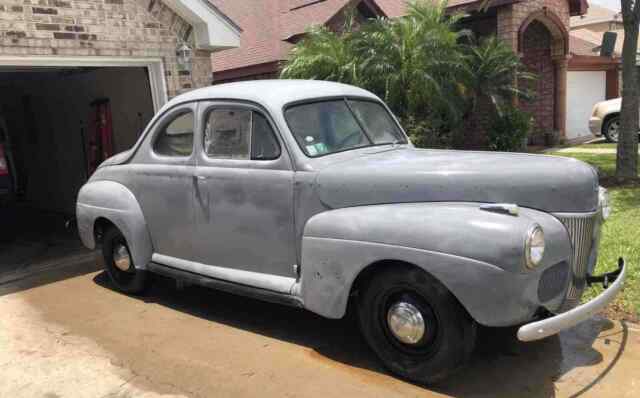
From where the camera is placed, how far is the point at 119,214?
18.5 feet

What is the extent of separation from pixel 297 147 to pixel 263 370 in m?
1.65

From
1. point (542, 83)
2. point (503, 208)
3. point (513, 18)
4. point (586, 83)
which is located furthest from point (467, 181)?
point (586, 83)

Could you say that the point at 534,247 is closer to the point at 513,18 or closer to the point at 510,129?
the point at 510,129

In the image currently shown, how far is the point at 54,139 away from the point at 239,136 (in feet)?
28.6

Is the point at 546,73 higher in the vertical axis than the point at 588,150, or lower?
higher

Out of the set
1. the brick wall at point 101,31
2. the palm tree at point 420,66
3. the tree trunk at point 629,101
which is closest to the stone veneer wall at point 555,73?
the palm tree at point 420,66

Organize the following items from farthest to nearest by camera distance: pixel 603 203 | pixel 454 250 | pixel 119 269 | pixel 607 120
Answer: pixel 607 120 → pixel 119 269 → pixel 603 203 → pixel 454 250

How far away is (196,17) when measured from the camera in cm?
803

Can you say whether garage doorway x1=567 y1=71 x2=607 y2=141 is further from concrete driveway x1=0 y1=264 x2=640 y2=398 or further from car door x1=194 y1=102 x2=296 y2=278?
car door x1=194 y1=102 x2=296 y2=278

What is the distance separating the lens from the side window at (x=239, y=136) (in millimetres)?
4562

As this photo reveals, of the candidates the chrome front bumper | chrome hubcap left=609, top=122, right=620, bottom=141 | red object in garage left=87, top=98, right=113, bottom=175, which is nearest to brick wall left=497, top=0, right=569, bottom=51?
chrome hubcap left=609, top=122, right=620, bottom=141

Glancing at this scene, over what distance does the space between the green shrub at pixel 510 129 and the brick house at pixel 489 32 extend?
2033 millimetres

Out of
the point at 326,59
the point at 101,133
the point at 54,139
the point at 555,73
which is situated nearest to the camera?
the point at 101,133

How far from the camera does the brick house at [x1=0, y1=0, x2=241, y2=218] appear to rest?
22.3 feet
